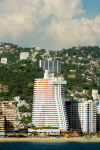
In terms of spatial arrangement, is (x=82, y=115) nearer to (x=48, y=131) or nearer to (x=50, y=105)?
(x=50, y=105)

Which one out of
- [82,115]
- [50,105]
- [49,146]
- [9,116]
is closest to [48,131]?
[50,105]

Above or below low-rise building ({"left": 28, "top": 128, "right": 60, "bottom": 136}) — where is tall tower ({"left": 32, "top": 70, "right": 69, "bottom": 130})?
above

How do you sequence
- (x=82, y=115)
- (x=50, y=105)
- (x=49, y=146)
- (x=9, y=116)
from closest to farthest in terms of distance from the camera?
1. (x=49, y=146)
2. (x=50, y=105)
3. (x=9, y=116)
4. (x=82, y=115)

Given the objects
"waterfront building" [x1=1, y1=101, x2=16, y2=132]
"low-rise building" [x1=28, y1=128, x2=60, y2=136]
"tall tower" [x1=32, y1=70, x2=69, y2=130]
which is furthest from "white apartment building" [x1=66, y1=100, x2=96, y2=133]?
"waterfront building" [x1=1, y1=101, x2=16, y2=132]

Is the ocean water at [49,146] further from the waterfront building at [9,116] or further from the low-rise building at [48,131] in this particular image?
the waterfront building at [9,116]

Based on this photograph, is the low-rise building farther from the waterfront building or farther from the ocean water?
the waterfront building

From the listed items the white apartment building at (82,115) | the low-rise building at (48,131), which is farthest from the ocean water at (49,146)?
the white apartment building at (82,115)
